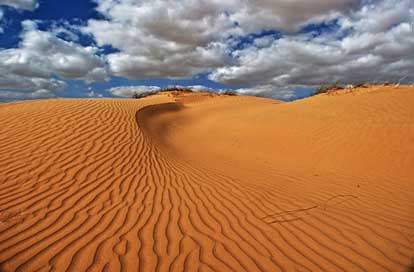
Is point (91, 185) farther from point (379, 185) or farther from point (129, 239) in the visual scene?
point (379, 185)

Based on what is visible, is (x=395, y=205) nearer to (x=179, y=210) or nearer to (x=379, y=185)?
(x=379, y=185)

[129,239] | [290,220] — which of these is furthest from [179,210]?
[290,220]

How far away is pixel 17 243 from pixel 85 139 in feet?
13.2

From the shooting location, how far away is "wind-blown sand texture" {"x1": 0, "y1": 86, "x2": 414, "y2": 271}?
3.41 meters

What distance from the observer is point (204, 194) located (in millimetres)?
5449

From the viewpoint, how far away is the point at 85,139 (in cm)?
716

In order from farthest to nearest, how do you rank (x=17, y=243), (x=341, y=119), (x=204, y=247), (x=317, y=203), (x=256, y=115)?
(x=256, y=115), (x=341, y=119), (x=317, y=203), (x=204, y=247), (x=17, y=243)

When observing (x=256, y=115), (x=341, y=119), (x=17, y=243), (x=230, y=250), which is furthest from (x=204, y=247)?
(x=256, y=115)

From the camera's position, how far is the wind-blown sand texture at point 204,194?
3412 millimetres

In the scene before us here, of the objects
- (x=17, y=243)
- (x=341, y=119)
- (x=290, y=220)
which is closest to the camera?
(x=17, y=243)

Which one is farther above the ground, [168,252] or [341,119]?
[341,119]

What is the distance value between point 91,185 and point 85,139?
229 centimetres

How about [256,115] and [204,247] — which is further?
[256,115]

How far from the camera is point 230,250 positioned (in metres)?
3.58
